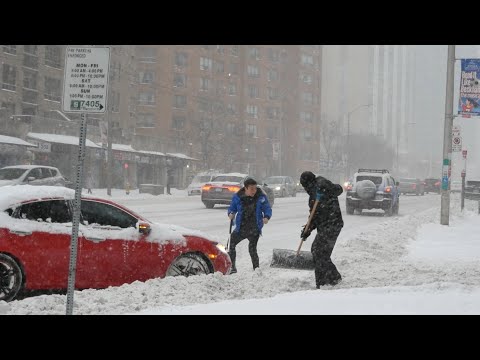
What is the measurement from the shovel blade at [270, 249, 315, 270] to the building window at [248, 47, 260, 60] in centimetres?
7881

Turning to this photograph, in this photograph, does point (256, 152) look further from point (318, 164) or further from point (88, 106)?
point (88, 106)

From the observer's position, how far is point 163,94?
75.1 m

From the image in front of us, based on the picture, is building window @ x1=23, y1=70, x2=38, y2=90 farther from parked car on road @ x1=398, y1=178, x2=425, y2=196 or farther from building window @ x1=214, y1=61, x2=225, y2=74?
building window @ x1=214, y1=61, x2=225, y2=74

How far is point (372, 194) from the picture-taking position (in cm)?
2442

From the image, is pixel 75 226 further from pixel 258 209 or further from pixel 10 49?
pixel 10 49

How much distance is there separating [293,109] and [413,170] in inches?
2786

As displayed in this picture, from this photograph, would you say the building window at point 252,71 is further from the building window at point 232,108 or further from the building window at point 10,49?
the building window at point 10,49

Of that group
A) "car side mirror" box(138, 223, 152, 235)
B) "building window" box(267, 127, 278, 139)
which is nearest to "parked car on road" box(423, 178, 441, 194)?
"building window" box(267, 127, 278, 139)

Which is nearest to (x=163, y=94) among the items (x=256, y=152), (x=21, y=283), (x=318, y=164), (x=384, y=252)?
(x=256, y=152)

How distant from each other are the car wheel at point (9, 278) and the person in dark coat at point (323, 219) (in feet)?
12.4

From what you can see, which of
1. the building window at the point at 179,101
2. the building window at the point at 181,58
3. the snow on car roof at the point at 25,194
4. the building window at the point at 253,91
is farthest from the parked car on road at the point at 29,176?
the building window at the point at 253,91

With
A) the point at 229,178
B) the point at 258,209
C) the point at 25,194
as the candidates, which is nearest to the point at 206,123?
the point at 229,178

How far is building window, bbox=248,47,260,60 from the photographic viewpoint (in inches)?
3423
